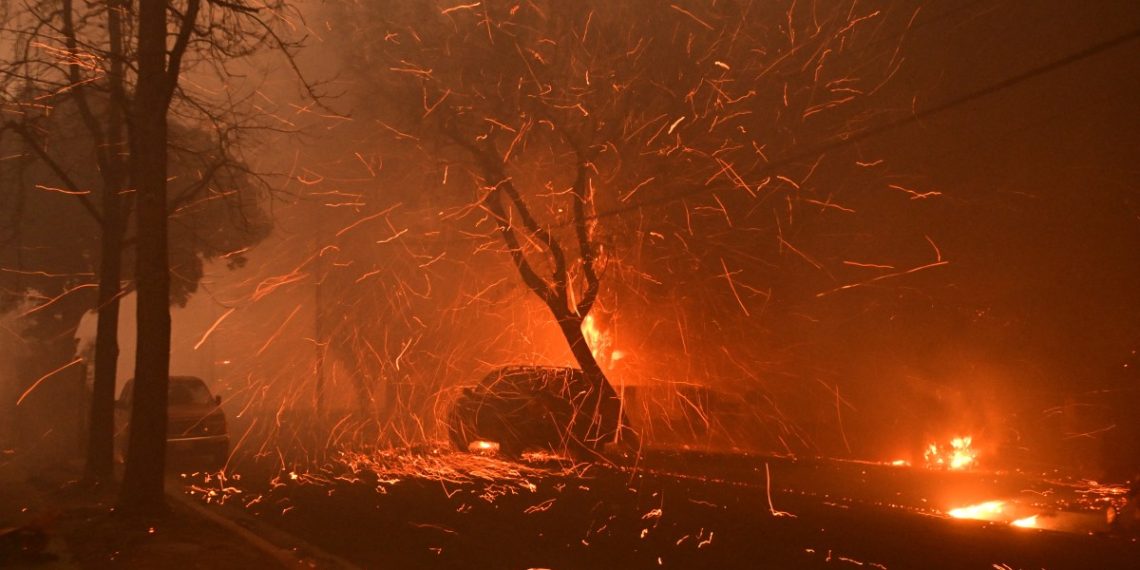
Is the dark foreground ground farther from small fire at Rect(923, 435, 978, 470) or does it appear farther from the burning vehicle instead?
small fire at Rect(923, 435, 978, 470)

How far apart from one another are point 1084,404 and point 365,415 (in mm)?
19413

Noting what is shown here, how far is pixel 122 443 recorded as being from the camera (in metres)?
18.9

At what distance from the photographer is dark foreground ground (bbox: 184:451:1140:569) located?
8117mm

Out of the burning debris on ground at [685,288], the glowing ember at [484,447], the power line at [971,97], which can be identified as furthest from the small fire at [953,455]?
the glowing ember at [484,447]

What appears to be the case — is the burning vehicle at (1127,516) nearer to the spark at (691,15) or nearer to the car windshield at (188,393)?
the spark at (691,15)

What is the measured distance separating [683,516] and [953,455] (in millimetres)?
6864

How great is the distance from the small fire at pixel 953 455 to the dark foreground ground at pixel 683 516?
6.31 ft

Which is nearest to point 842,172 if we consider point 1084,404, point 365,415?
point 1084,404

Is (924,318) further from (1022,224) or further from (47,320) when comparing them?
(47,320)

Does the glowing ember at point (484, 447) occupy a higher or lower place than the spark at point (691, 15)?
lower

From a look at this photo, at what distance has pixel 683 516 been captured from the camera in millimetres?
10453

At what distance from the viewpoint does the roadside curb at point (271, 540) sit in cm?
834

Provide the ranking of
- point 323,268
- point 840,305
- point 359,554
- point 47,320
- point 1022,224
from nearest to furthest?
point 359,554 < point 1022,224 < point 840,305 < point 47,320 < point 323,268

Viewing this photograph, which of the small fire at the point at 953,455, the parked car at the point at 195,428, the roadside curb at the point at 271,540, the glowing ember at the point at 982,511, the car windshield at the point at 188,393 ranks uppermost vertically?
the car windshield at the point at 188,393
